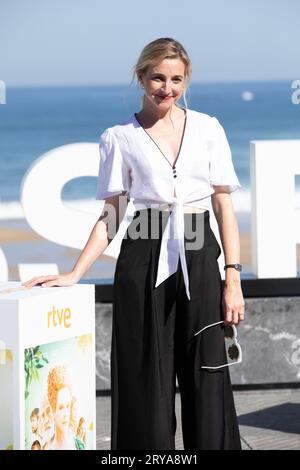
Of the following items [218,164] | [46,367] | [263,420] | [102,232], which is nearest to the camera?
[46,367]

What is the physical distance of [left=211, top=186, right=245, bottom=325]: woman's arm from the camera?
438 cm

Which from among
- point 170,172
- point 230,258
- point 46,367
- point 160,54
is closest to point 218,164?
point 170,172

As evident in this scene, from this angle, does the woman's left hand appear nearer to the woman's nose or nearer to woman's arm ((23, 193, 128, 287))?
woman's arm ((23, 193, 128, 287))

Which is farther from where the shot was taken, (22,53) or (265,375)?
(22,53)

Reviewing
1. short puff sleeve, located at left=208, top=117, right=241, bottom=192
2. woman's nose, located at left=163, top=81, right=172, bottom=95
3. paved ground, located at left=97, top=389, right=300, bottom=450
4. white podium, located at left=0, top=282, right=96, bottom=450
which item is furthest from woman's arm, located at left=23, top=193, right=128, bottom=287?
paved ground, located at left=97, top=389, right=300, bottom=450

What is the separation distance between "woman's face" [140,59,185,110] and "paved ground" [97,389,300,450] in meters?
2.31

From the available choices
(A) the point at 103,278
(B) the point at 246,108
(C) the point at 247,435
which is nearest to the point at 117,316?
(C) the point at 247,435

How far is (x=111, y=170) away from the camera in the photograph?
4.43m

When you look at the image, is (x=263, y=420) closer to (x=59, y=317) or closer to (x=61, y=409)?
(x=61, y=409)

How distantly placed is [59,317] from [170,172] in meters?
0.69

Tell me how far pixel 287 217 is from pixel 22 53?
10.9 feet

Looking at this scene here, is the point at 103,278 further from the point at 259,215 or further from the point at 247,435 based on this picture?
the point at 247,435

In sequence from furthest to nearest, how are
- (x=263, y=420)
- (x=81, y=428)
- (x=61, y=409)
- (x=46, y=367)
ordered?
(x=263, y=420) < (x=81, y=428) < (x=61, y=409) < (x=46, y=367)
